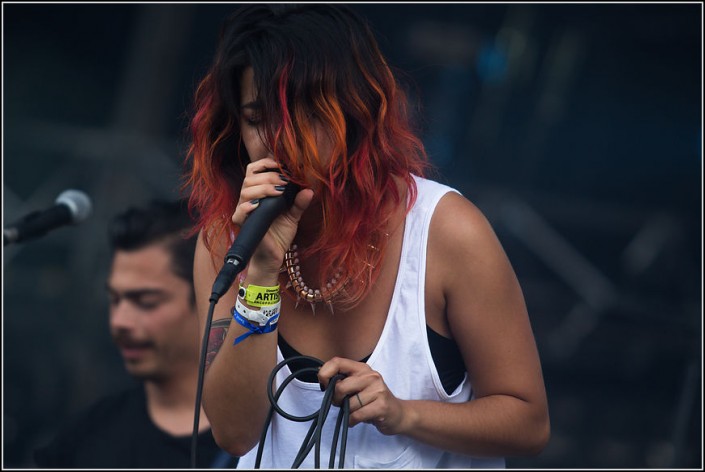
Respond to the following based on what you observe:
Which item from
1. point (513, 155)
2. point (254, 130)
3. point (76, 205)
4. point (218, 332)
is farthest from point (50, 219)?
Result: point (513, 155)

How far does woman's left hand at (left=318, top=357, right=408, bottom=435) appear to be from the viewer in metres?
1.34

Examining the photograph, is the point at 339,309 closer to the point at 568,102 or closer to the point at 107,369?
the point at 107,369

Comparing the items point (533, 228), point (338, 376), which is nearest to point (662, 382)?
point (533, 228)

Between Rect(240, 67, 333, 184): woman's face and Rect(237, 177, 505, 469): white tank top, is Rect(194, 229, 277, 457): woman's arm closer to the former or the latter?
Rect(237, 177, 505, 469): white tank top

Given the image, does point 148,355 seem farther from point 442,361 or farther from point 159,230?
point 442,361

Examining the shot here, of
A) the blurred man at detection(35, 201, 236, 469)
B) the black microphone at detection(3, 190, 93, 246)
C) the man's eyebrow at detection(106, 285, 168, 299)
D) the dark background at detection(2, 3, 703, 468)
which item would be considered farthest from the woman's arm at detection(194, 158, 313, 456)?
the dark background at detection(2, 3, 703, 468)

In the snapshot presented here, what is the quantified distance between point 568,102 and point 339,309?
4.39 metres

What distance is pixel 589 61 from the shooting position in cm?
559

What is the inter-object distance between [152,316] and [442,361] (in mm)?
1664

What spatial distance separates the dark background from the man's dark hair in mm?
2014

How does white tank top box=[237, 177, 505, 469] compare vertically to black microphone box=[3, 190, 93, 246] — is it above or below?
below

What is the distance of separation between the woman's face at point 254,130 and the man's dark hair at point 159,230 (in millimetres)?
1569

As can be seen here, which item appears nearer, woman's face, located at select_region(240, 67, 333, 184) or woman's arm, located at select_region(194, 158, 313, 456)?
woman's arm, located at select_region(194, 158, 313, 456)

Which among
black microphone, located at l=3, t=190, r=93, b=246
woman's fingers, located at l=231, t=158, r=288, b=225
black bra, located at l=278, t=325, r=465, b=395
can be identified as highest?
woman's fingers, located at l=231, t=158, r=288, b=225
